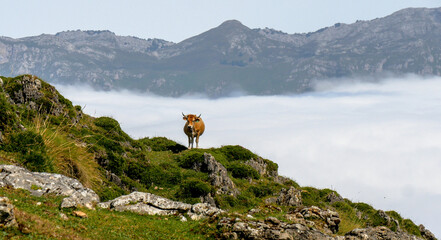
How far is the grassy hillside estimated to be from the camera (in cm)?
1284

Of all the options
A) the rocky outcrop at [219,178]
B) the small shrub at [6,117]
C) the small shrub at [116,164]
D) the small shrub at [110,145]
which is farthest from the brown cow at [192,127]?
the small shrub at [6,117]

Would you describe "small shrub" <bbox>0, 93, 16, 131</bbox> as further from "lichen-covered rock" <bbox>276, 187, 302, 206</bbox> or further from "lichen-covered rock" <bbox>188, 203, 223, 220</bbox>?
"lichen-covered rock" <bbox>276, 187, 302, 206</bbox>

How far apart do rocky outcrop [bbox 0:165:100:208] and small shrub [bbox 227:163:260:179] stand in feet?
66.0

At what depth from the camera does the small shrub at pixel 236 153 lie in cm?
4025

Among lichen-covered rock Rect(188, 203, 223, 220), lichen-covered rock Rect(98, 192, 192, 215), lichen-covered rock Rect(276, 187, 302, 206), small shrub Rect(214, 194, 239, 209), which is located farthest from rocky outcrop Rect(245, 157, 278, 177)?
lichen-covered rock Rect(98, 192, 192, 215)

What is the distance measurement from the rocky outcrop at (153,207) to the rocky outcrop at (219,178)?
10.6 m

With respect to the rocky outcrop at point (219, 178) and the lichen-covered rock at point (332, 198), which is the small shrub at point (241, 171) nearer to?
the rocky outcrop at point (219, 178)

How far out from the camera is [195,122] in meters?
46.1

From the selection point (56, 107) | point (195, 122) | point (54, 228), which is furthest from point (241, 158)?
point (54, 228)

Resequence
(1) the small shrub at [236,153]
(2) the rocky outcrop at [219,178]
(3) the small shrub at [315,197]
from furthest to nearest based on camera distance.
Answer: (1) the small shrub at [236,153] < (3) the small shrub at [315,197] < (2) the rocky outcrop at [219,178]

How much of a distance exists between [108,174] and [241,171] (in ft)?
42.8

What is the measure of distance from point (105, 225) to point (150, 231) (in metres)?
1.49

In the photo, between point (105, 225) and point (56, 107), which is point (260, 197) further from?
point (105, 225)

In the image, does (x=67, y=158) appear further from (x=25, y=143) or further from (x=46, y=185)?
(x=46, y=185)
